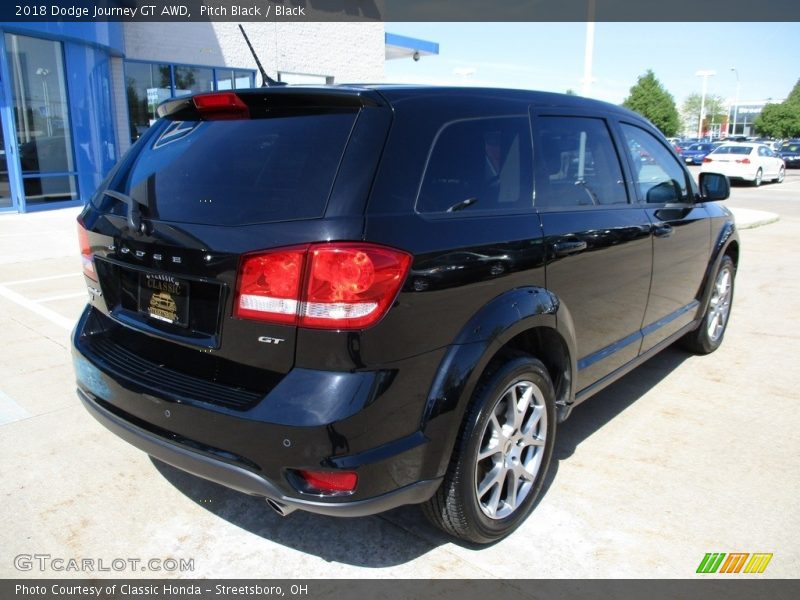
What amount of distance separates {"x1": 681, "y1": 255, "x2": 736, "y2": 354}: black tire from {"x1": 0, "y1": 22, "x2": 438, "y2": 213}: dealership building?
1175cm

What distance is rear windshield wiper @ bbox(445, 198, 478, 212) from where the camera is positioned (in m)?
2.53

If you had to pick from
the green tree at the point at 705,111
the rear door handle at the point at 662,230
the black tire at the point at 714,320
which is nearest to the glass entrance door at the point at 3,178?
the black tire at the point at 714,320

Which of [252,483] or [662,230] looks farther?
[662,230]

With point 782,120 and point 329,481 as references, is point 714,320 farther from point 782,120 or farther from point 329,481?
point 782,120

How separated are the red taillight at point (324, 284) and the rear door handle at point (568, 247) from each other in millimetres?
1056

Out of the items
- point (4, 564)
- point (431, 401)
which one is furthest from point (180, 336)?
point (4, 564)

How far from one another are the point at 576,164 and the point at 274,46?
17.6 m

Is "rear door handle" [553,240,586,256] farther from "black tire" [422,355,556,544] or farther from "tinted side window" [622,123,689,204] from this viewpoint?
"tinted side window" [622,123,689,204]

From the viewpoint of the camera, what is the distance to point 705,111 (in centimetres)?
11875

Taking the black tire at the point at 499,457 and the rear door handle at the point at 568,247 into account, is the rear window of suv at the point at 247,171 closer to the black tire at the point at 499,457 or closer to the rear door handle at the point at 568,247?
the black tire at the point at 499,457

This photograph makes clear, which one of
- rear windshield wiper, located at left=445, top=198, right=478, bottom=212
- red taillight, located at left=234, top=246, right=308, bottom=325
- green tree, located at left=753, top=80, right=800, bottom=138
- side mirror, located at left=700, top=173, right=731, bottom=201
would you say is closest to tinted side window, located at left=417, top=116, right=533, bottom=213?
rear windshield wiper, located at left=445, top=198, right=478, bottom=212

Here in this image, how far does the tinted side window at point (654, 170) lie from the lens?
3.93 m

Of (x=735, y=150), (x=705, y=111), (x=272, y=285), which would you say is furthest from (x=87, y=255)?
(x=705, y=111)

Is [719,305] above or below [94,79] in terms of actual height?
below
